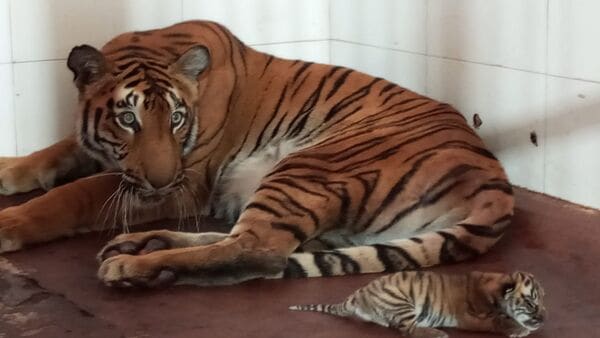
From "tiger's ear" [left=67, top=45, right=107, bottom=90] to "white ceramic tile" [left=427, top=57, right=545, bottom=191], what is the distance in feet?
4.07

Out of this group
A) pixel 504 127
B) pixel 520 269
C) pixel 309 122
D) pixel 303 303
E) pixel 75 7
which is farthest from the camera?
pixel 75 7

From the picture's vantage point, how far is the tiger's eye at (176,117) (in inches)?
114

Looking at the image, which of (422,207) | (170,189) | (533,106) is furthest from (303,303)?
(533,106)

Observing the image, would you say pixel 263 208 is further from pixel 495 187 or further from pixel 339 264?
pixel 495 187

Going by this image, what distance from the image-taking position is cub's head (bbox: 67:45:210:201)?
279 centimetres

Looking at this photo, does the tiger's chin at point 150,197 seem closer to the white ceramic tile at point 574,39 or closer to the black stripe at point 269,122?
the black stripe at point 269,122

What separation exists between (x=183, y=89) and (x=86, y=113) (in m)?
0.27

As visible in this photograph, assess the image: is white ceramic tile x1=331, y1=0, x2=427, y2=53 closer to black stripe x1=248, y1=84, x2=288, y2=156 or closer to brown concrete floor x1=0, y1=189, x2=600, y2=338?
black stripe x1=248, y1=84, x2=288, y2=156

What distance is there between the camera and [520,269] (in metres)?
2.59

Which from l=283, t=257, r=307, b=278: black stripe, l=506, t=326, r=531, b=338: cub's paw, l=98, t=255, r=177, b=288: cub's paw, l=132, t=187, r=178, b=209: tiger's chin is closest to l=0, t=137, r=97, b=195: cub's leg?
l=132, t=187, r=178, b=209: tiger's chin

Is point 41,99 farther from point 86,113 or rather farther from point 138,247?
point 138,247

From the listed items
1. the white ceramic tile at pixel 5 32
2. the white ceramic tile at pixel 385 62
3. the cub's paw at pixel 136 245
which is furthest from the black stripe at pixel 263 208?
the white ceramic tile at pixel 5 32

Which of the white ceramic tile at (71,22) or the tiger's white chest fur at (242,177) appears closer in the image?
the tiger's white chest fur at (242,177)

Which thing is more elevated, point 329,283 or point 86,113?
point 86,113
